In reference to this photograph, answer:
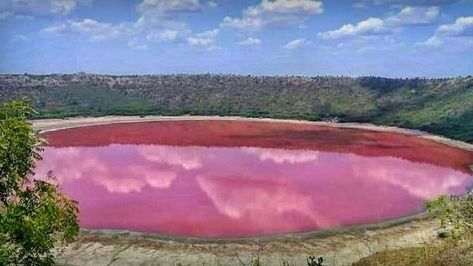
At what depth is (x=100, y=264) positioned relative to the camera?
2950 centimetres

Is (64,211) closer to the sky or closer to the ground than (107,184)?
closer to the sky

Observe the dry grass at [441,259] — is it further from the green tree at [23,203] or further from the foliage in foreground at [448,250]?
the green tree at [23,203]

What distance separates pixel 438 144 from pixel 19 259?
240 ft

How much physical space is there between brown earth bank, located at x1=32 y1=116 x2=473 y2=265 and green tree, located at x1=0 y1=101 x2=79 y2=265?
16.1 m

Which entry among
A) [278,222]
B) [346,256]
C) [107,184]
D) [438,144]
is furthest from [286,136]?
[346,256]

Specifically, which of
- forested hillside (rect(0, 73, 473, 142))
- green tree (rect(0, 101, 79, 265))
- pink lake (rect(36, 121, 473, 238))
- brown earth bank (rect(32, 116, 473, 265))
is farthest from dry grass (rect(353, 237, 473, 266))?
forested hillside (rect(0, 73, 473, 142))

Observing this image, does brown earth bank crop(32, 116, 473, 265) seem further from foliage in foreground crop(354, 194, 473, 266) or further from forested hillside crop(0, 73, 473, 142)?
forested hillside crop(0, 73, 473, 142)

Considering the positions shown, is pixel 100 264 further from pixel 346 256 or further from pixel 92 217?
pixel 346 256

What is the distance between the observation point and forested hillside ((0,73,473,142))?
99.6 m

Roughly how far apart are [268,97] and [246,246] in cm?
9490

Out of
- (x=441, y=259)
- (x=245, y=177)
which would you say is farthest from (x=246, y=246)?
(x=245, y=177)

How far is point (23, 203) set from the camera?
44.7ft

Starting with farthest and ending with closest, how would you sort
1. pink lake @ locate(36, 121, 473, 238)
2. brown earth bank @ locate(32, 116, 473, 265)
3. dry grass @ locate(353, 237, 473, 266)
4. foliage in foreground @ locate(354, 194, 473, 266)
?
pink lake @ locate(36, 121, 473, 238) → brown earth bank @ locate(32, 116, 473, 265) → foliage in foreground @ locate(354, 194, 473, 266) → dry grass @ locate(353, 237, 473, 266)

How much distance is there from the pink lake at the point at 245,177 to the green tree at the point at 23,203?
21.9m
